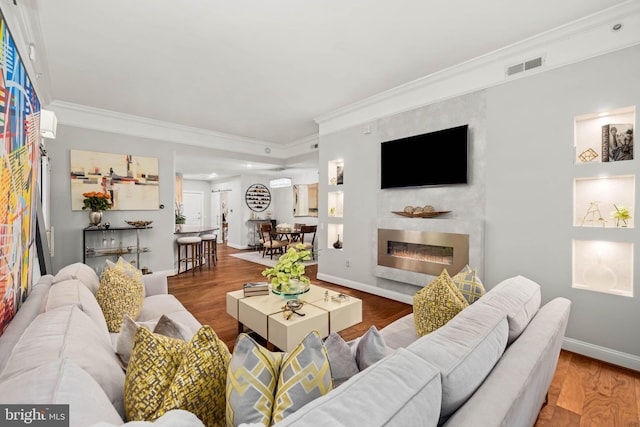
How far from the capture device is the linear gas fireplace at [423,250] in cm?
325

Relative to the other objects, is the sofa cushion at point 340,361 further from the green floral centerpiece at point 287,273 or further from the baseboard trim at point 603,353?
the baseboard trim at point 603,353

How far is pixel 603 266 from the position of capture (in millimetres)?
2506

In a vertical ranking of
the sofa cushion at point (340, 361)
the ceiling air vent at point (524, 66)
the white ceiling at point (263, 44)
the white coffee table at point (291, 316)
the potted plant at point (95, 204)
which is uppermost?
the white ceiling at point (263, 44)

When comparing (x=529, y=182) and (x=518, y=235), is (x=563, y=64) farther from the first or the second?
(x=518, y=235)

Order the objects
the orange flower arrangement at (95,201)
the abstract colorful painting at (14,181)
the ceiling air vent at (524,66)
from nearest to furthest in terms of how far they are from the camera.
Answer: the abstract colorful painting at (14,181)
the ceiling air vent at (524,66)
the orange flower arrangement at (95,201)

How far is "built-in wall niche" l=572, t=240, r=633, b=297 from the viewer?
2398 millimetres

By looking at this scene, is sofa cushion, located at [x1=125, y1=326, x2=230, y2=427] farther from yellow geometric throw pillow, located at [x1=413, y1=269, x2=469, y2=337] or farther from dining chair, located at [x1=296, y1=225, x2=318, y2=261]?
dining chair, located at [x1=296, y1=225, x2=318, y2=261]

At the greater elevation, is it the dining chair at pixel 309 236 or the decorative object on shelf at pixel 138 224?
the decorative object on shelf at pixel 138 224

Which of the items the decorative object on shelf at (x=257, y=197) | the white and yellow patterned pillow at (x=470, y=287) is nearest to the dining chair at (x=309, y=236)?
the decorative object on shelf at (x=257, y=197)

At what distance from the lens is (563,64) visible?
2.58 metres

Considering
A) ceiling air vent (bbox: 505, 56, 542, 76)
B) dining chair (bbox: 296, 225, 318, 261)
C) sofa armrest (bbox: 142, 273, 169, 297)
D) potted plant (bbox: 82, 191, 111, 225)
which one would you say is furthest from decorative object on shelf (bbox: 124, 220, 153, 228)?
ceiling air vent (bbox: 505, 56, 542, 76)

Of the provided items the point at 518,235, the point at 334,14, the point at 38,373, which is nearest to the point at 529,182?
the point at 518,235

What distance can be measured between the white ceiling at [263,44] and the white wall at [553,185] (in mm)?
523

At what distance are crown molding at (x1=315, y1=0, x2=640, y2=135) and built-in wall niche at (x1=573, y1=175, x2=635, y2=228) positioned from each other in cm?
108
